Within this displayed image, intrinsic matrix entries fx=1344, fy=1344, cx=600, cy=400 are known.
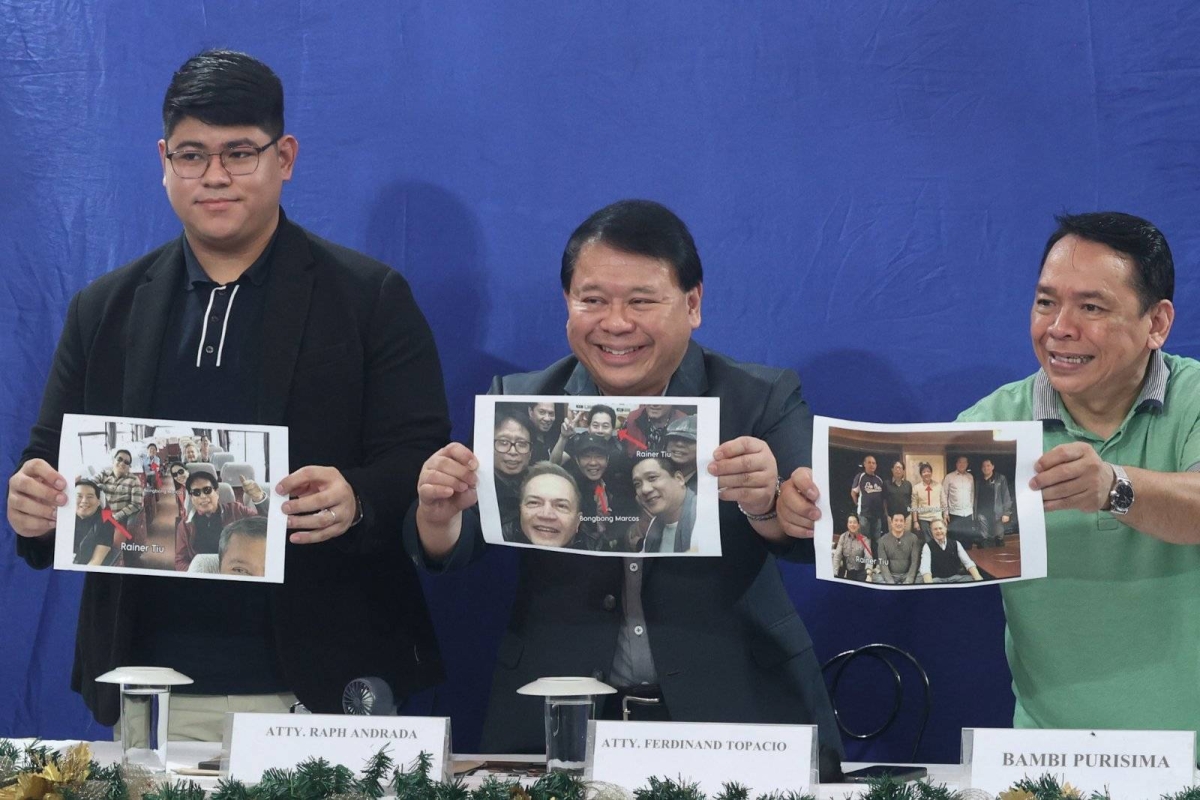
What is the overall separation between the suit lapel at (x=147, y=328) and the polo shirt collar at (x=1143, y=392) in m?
1.56

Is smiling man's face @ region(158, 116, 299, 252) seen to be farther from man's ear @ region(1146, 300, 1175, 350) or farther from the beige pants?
man's ear @ region(1146, 300, 1175, 350)

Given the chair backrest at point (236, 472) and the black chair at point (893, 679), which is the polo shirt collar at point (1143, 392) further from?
the chair backrest at point (236, 472)

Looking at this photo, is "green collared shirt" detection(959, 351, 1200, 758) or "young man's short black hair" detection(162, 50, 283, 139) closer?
"green collared shirt" detection(959, 351, 1200, 758)

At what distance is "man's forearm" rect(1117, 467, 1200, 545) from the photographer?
2049 millimetres

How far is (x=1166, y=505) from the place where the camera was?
6.76 ft

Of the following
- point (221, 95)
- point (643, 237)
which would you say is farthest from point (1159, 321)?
point (221, 95)

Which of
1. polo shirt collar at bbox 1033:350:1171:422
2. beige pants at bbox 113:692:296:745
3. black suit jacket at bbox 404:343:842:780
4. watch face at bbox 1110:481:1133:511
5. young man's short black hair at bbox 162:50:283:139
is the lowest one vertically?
beige pants at bbox 113:692:296:745

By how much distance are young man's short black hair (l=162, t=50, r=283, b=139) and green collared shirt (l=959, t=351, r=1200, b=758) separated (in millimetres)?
1484

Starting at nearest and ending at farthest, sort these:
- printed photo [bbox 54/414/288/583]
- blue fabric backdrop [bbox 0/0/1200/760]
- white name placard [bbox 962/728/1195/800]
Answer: white name placard [bbox 962/728/1195/800]
printed photo [bbox 54/414/288/583]
blue fabric backdrop [bbox 0/0/1200/760]

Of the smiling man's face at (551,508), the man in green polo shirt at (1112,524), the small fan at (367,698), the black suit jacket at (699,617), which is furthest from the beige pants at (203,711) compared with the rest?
the man in green polo shirt at (1112,524)

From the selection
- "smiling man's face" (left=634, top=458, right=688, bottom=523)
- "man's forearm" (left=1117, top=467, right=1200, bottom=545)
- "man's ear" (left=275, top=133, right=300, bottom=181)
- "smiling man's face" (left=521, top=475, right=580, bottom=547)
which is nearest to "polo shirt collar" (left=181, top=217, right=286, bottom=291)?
"man's ear" (left=275, top=133, right=300, bottom=181)

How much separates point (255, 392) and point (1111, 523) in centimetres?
149

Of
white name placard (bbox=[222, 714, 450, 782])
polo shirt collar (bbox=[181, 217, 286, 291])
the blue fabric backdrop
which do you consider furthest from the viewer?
the blue fabric backdrop

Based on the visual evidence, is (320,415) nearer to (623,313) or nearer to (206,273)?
(206,273)
